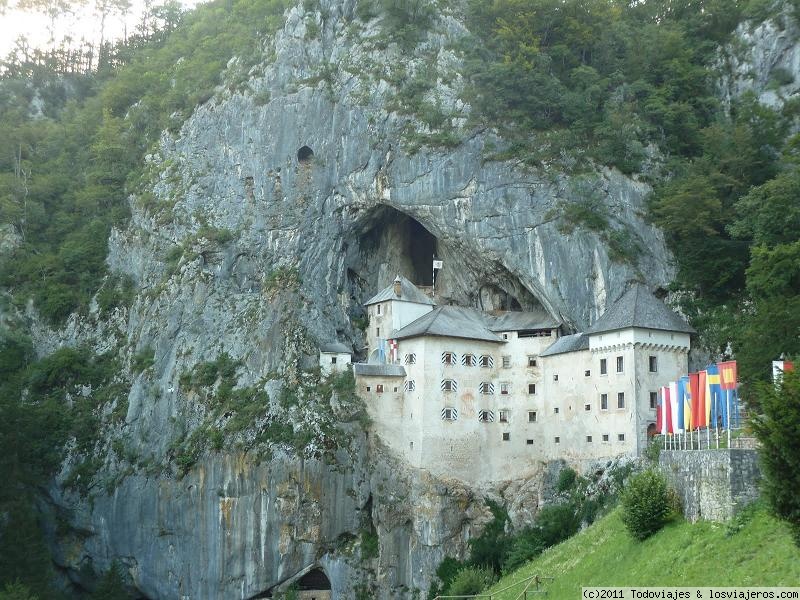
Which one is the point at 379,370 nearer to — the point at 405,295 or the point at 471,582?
the point at 405,295

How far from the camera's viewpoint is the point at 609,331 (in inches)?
2318

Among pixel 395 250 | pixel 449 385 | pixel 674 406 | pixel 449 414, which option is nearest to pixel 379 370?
pixel 449 385

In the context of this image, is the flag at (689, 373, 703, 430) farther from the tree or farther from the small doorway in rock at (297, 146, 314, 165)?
the small doorway in rock at (297, 146, 314, 165)

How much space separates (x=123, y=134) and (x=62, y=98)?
73.5 ft

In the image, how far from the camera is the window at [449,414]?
62.2 metres

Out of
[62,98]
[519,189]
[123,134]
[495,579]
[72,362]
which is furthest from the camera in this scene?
[62,98]

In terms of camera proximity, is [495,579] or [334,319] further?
[334,319]

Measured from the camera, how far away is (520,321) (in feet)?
214

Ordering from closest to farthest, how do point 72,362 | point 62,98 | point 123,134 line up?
1. point 72,362
2. point 123,134
3. point 62,98

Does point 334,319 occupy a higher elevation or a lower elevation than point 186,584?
higher

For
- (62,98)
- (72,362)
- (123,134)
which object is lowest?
(72,362)

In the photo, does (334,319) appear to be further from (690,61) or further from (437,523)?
(690,61)

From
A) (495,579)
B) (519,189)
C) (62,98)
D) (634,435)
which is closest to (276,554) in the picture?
(495,579)

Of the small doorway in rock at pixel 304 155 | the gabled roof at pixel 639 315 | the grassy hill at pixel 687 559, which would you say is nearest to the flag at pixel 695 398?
the grassy hill at pixel 687 559
